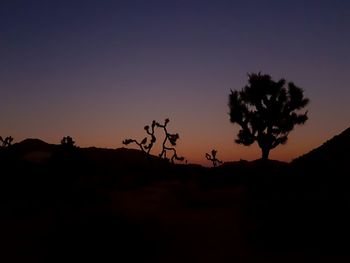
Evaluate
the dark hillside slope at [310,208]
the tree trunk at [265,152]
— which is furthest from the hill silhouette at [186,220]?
the tree trunk at [265,152]

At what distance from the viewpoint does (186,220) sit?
30.6 ft

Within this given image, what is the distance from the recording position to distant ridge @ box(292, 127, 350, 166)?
980 cm

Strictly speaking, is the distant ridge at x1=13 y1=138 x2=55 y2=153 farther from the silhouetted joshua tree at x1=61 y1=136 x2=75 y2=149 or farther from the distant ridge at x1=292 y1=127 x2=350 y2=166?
the distant ridge at x1=292 y1=127 x2=350 y2=166

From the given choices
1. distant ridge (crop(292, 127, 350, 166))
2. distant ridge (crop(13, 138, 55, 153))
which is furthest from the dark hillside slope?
distant ridge (crop(13, 138, 55, 153))

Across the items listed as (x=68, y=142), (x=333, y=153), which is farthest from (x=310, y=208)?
(x=68, y=142)

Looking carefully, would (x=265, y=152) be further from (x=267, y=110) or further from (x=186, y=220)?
(x=186, y=220)

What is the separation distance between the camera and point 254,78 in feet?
76.2

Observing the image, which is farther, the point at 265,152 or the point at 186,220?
the point at 265,152

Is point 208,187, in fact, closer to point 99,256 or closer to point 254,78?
point 99,256

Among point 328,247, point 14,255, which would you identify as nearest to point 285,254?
point 328,247

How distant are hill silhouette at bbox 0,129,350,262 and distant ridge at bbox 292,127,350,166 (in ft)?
0.13

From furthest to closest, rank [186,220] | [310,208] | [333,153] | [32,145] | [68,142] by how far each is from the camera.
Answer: [32,145] → [68,142] → [333,153] → [186,220] → [310,208]

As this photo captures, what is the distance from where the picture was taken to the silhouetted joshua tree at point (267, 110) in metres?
22.9

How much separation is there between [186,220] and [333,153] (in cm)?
452
